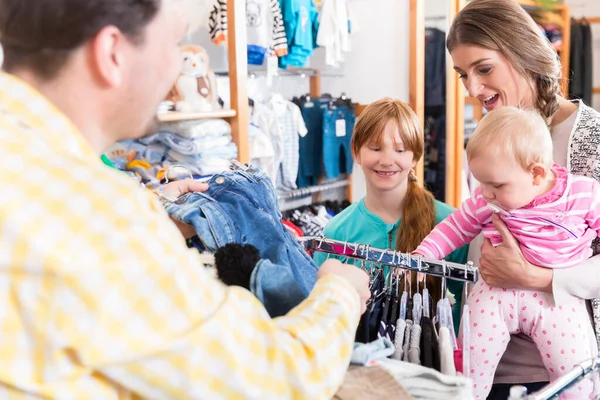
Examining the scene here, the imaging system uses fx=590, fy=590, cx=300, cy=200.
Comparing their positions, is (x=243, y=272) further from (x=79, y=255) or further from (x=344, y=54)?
(x=344, y=54)

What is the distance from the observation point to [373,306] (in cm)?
135

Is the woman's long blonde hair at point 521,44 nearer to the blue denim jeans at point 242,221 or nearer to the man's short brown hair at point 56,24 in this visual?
the blue denim jeans at point 242,221

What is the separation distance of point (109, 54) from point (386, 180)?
4.63 feet

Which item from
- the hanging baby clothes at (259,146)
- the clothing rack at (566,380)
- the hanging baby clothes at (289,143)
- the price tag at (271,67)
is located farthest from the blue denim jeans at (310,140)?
the clothing rack at (566,380)

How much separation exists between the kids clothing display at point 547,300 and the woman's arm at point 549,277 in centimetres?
3

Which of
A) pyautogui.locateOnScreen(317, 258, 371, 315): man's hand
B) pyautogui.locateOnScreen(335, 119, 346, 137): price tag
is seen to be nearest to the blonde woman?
pyautogui.locateOnScreen(317, 258, 371, 315): man's hand

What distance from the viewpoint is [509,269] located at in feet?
Result: 4.65

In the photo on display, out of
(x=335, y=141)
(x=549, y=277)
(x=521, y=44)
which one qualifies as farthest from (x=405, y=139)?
(x=335, y=141)

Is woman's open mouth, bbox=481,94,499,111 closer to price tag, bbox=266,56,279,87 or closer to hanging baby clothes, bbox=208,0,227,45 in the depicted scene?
hanging baby clothes, bbox=208,0,227,45

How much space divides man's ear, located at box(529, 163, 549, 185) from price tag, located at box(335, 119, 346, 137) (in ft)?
10.4

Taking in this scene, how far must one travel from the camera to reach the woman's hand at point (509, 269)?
1407mm

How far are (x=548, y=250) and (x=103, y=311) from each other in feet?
3.81

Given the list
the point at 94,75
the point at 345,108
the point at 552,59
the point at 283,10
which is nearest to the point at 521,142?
the point at 552,59

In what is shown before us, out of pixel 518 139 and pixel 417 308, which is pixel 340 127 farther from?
pixel 417 308
